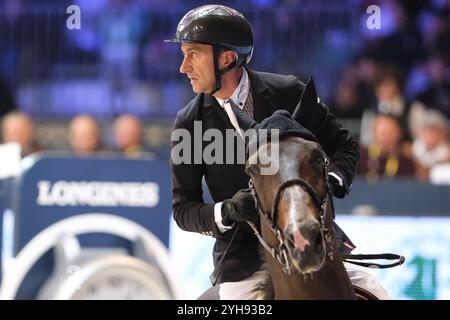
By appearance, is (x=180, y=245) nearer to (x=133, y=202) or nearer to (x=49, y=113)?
(x=133, y=202)

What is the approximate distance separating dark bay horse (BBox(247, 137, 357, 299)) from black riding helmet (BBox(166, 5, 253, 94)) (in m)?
0.81

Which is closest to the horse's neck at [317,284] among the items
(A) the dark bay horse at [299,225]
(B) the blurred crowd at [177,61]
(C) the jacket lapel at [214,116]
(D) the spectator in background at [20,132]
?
(A) the dark bay horse at [299,225]

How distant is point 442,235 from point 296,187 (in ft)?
14.8

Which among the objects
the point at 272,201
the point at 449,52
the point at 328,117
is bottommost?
the point at 272,201

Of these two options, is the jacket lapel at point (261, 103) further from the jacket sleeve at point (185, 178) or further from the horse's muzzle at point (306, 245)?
the horse's muzzle at point (306, 245)

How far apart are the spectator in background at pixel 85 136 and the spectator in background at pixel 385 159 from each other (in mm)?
2745

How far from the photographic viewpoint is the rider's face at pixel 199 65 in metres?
4.23

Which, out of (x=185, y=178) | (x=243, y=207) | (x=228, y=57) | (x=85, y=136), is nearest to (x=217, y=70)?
(x=228, y=57)

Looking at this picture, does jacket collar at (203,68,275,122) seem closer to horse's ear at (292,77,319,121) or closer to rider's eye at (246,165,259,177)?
horse's ear at (292,77,319,121)

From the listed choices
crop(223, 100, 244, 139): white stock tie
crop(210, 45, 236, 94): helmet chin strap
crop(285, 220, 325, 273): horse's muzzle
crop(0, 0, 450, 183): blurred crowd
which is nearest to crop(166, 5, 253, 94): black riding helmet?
crop(210, 45, 236, 94): helmet chin strap

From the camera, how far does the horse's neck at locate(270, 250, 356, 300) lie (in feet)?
11.5
